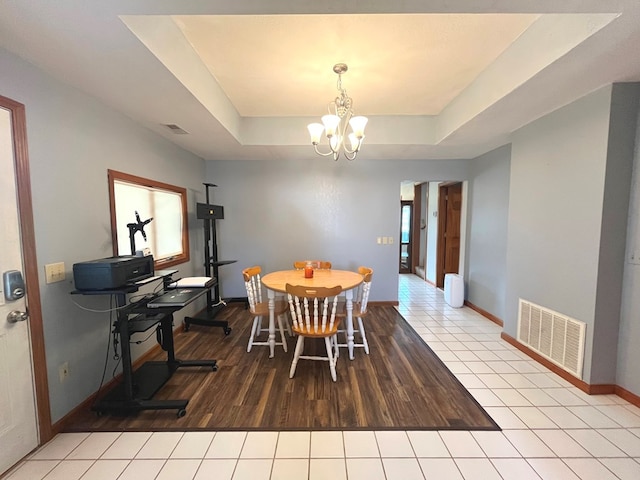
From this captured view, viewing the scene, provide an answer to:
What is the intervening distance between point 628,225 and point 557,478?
73.9 inches

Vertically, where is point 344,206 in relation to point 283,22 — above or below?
below

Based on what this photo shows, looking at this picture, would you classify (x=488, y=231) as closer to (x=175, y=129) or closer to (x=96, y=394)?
(x=175, y=129)

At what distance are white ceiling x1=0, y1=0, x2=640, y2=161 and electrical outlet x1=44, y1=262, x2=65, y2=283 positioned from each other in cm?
127

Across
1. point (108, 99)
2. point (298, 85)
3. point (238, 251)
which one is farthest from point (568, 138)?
point (238, 251)

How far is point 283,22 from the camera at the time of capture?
1.72 meters

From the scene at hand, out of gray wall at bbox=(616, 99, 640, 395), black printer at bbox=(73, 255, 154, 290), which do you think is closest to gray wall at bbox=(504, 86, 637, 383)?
gray wall at bbox=(616, 99, 640, 395)

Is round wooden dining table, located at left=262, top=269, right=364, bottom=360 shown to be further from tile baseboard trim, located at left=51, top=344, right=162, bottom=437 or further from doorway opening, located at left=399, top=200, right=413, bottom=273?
doorway opening, located at left=399, top=200, right=413, bottom=273

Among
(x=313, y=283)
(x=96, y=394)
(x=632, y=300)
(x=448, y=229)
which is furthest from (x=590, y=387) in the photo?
(x=96, y=394)

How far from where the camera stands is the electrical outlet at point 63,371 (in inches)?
70.9

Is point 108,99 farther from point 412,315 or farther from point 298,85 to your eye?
point 412,315

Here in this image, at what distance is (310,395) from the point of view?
2.12m

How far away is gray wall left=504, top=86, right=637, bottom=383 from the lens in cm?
201

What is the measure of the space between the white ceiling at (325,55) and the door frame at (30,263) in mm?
428

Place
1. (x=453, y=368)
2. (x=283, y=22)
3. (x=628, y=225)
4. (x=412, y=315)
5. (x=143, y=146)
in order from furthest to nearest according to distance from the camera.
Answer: (x=412, y=315) → (x=143, y=146) → (x=453, y=368) → (x=628, y=225) → (x=283, y=22)
